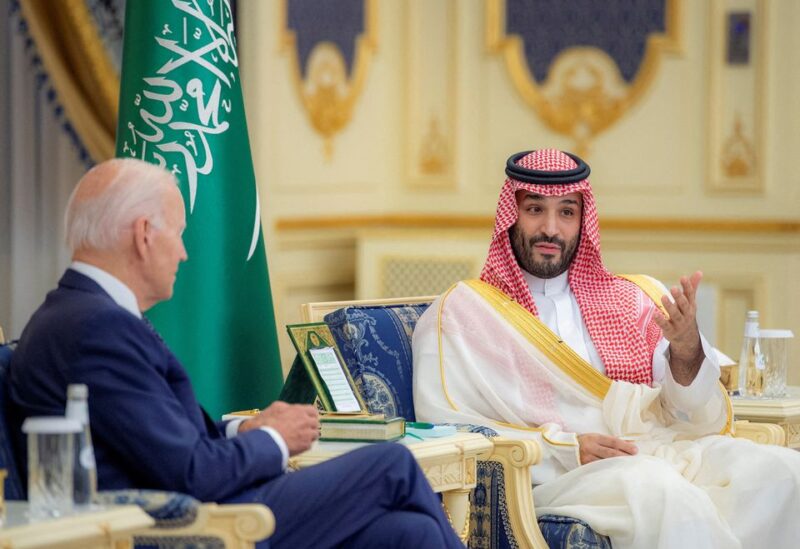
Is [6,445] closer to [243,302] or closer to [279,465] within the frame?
[279,465]

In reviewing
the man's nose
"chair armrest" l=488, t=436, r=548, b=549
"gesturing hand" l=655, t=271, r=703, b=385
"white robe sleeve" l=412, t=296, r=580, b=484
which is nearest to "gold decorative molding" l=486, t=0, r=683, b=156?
the man's nose

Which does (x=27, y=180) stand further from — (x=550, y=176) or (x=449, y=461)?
(x=449, y=461)

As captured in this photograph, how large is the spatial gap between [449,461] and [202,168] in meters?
1.31

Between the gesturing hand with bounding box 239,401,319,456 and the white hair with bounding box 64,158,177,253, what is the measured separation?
17.6 inches

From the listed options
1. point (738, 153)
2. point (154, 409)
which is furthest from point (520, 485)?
point (738, 153)

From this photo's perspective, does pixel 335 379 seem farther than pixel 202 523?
Yes

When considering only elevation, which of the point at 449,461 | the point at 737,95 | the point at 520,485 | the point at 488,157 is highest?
the point at 737,95

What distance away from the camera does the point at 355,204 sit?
7.46 meters

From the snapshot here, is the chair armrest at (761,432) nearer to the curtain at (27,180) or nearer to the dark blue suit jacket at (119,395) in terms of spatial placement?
the dark blue suit jacket at (119,395)

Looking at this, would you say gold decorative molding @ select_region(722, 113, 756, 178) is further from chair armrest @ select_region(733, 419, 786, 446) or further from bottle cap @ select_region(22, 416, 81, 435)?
bottle cap @ select_region(22, 416, 81, 435)

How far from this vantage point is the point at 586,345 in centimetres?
406

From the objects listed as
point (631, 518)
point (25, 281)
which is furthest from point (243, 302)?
point (25, 281)

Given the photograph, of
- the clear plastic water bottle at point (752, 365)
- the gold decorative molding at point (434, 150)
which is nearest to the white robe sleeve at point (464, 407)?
the clear plastic water bottle at point (752, 365)

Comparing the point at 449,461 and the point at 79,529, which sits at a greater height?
the point at 79,529
